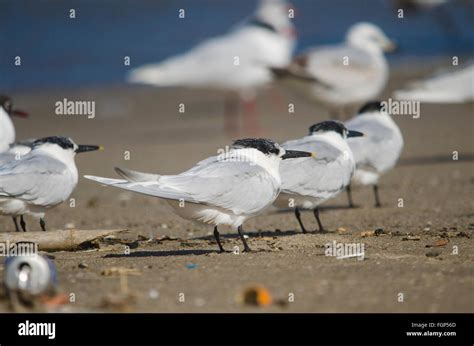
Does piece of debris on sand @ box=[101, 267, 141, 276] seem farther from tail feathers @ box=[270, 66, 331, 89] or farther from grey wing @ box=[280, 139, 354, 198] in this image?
tail feathers @ box=[270, 66, 331, 89]

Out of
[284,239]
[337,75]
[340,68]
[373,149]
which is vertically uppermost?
[340,68]

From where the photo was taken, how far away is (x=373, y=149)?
362 inches

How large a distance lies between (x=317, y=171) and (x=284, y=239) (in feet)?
2.16

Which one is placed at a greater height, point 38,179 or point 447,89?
point 447,89

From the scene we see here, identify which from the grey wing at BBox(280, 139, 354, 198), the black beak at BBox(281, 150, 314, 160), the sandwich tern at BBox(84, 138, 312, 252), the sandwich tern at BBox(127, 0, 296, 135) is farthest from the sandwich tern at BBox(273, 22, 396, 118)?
the sandwich tern at BBox(84, 138, 312, 252)

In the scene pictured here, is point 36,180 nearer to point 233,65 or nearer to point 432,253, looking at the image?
point 432,253

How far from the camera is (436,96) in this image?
1195 centimetres

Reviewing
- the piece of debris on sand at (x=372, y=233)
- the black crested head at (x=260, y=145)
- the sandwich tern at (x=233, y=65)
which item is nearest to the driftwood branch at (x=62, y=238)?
the black crested head at (x=260, y=145)

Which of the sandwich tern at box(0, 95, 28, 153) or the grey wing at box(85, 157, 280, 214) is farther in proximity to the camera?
the sandwich tern at box(0, 95, 28, 153)

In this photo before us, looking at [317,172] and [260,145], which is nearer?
[260,145]

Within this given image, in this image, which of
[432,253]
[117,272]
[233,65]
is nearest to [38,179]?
[117,272]

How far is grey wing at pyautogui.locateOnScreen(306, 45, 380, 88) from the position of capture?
41.4 feet

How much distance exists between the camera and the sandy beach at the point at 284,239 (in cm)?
545

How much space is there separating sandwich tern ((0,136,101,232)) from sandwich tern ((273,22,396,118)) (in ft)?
17.2
